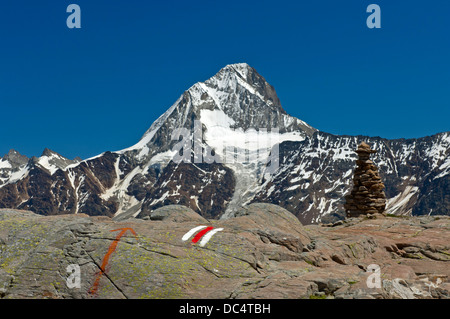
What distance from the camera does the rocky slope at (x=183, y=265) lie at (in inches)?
870

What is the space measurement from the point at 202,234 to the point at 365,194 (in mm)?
42332

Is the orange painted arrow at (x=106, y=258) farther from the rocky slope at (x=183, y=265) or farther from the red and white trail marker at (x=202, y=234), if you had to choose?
the red and white trail marker at (x=202, y=234)

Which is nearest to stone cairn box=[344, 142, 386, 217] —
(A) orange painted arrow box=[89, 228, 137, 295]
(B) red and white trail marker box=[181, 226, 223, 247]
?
(B) red and white trail marker box=[181, 226, 223, 247]

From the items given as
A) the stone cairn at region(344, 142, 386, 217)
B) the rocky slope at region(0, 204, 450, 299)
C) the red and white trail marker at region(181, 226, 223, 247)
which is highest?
the stone cairn at region(344, 142, 386, 217)

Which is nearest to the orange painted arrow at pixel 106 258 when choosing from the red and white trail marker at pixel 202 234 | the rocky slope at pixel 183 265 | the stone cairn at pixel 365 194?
the rocky slope at pixel 183 265

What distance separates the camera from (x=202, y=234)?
90.0 ft

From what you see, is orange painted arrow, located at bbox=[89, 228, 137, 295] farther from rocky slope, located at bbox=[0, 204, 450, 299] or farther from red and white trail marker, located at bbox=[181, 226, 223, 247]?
red and white trail marker, located at bbox=[181, 226, 223, 247]

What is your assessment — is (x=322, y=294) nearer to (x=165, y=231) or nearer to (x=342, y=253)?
(x=165, y=231)

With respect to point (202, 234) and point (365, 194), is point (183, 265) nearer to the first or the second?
point (202, 234)

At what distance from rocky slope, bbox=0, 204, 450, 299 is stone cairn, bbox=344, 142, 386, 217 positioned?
103 ft

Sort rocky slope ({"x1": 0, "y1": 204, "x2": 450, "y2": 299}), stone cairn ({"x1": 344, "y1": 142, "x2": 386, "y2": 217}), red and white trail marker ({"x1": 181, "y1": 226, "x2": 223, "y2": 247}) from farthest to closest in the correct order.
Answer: stone cairn ({"x1": 344, "y1": 142, "x2": 386, "y2": 217}), red and white trail marker ({"x1": 181, "y1": 226, "x2": 223, "y2": 247}), rocky slope ({"x1": 0, "y1": 204, "x2": 450, "y2": 299})

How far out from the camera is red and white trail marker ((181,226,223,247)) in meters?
26.6
